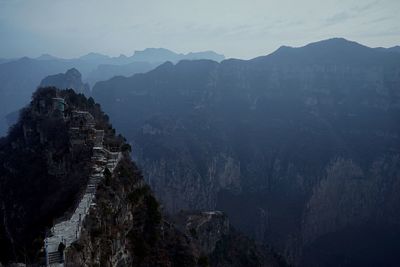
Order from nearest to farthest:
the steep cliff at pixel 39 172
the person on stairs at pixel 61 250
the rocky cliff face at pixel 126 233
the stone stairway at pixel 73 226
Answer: the person on stairs at pixel 61 250, the stone stairway at pixel 73 226, the rocky cliff face at pixel 126 233, the steep cliff at pixel 39 172

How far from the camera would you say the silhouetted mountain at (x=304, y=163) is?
138500mm

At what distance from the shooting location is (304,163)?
6344 inches

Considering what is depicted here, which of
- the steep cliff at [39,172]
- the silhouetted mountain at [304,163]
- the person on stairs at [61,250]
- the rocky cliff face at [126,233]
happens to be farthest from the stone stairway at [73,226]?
the silhouetted mountain at [304,163]

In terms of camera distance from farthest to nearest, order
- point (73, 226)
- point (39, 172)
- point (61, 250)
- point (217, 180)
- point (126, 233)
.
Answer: point (217, 180)
point (39, 172)
point (126, 233)
point (73, 226)
point (61, 250)

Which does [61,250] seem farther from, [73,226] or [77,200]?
[77,200]

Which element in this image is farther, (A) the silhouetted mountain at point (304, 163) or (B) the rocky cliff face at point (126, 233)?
(A) the silhouetted mountain at point (304, 163)

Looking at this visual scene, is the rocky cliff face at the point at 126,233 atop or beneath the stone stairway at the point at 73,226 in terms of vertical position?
beneath

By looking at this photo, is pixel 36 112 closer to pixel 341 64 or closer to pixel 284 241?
pixel 284 241

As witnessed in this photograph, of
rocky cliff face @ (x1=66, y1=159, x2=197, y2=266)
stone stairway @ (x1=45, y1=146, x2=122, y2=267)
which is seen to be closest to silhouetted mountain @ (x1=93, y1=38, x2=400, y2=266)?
rocky cliff face @ (x1=66, y1=159, x2=197, y2=266)

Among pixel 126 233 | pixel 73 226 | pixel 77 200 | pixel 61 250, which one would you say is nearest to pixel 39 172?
pixel 126 233

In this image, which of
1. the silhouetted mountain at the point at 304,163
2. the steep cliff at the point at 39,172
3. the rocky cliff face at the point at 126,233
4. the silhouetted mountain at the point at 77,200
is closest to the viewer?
the rocky cliff face at the point at 126,233

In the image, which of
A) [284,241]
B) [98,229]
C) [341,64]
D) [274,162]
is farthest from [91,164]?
[341,64]

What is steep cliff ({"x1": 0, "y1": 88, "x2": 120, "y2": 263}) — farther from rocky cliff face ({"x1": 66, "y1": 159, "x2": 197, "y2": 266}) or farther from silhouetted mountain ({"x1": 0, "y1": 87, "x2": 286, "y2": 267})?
rocky cliff face ({"x1": 66, "y1": 159, "x2": 197, "y2": 266})

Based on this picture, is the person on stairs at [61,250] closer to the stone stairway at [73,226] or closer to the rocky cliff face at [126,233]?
the stone stairway at [73,226]
